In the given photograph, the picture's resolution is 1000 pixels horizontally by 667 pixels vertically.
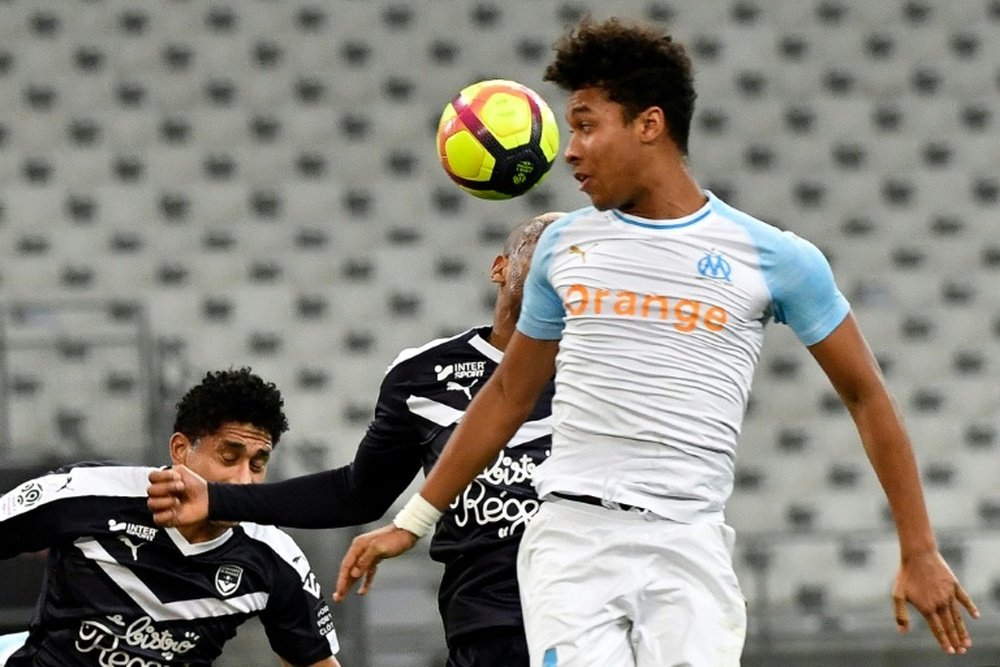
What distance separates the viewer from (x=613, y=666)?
297 centimetres

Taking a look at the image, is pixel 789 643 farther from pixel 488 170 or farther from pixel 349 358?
pixel 488 170

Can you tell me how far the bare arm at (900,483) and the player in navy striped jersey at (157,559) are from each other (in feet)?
5.14

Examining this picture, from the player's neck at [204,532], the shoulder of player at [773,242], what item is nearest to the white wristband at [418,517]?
the shoulder of player at [773,242]

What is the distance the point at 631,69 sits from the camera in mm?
3133

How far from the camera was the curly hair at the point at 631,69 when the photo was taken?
10.3ft

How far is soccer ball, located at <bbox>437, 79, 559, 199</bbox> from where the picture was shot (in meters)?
4.32

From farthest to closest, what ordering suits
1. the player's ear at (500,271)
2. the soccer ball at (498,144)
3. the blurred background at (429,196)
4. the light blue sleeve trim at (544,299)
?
1. the blurred background at (429,196)
2. the soccer ball at (498,144)
3. the player's ear at (500,271)
4. the light blue sleeve trim at (544,299)

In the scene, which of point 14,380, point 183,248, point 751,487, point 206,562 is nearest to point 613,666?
point 206,562

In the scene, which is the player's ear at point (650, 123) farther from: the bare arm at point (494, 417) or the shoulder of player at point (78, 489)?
the shoulder of player at point (78, 489)

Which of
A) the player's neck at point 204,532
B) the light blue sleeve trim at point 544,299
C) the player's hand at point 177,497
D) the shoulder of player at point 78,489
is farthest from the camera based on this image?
the player's neck at point 204,532

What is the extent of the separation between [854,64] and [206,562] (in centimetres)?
841

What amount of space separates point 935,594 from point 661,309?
0.67 m

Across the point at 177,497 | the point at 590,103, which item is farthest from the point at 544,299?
→ the point at 177,497

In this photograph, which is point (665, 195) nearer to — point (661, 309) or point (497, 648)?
point (661, 309)
